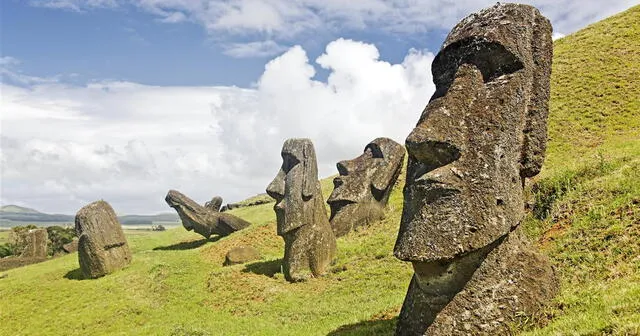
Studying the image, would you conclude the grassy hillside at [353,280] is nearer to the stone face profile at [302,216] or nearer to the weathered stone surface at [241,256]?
the weathered stone surface at [241,256]

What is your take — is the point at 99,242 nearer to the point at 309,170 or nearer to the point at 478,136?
the point at 309,170

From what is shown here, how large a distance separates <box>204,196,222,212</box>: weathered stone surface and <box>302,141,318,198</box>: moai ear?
1594 cm

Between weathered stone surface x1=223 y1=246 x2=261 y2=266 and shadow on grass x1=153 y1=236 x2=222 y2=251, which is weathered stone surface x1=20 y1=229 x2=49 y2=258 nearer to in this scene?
shadow on grass x1=153 y1=236 x2=222 y2=251

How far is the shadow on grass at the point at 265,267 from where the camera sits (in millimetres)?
20219

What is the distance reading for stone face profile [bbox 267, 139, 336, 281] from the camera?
754 inches

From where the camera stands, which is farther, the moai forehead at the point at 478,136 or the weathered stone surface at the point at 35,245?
the weathered stone surface at the point at 35,245

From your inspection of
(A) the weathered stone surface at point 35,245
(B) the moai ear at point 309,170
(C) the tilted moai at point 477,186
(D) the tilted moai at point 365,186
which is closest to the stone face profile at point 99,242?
(D) the tilted moai at point 365,186

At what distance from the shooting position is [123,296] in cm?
2031

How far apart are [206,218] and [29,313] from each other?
42.8 ft

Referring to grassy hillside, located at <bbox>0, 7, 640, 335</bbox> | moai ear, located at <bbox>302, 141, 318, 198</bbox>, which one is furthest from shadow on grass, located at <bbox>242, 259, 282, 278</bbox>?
moai ear, located at <bbox>302, 141, 318, 198</bbox>

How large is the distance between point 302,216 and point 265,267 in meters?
3.08

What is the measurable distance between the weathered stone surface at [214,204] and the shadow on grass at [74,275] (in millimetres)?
10060

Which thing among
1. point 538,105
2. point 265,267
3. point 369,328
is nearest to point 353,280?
point 265,267

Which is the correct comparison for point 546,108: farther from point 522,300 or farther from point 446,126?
point 522,300
